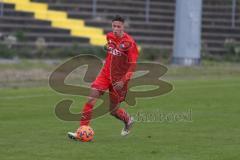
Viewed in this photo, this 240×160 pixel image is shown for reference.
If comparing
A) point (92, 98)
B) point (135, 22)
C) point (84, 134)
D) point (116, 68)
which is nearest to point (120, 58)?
point (116, 68)

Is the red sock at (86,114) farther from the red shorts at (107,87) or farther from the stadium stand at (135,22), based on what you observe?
the stadium stand at (135,22)

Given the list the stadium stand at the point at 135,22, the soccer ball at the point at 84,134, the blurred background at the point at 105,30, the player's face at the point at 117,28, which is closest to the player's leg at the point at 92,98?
the soccer ball at the point at 84,134

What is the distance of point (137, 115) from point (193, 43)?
57.6 ft

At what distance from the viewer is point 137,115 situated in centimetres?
1725

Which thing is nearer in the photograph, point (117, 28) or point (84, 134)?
point (84, 134)

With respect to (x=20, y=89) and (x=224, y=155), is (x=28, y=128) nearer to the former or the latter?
(x=224, y=155)

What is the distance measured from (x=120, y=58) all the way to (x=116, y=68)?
17 centimetres

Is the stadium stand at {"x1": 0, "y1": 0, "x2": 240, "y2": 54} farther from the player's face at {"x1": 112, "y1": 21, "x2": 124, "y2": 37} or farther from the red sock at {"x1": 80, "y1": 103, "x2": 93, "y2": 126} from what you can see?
the red sock at {"x1": 80, "y1": 103, "x2": 93, "y2": 126}

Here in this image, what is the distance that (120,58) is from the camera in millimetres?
13039

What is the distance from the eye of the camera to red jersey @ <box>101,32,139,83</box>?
12875 mm

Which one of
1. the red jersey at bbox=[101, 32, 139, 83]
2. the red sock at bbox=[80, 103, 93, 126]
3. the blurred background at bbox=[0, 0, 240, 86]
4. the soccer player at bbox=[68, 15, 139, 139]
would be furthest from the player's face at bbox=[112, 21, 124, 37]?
the blurred background at bbox=[0, 0, 240, 86]

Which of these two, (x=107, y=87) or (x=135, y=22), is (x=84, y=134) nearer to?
(x=107, y=87)

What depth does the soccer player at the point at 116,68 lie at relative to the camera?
12.8m

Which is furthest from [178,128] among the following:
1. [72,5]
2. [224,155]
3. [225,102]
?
[72,5]
